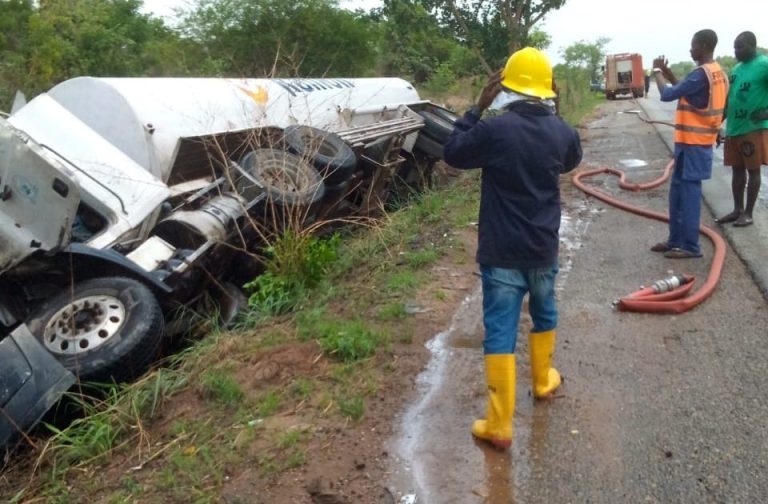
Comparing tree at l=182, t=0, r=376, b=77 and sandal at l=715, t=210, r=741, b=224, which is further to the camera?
tree at l=182, t=0, r=376, b=77

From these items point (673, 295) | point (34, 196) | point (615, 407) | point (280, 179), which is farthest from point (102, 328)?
point (673, 295)

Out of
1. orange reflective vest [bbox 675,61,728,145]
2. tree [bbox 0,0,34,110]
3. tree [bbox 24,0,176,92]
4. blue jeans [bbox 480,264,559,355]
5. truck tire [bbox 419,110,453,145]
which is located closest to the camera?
blue jeans [bbox 480,264,559,355]

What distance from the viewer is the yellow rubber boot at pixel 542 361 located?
406cm

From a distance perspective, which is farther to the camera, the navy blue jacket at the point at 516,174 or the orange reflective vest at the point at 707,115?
the orange reflective vest at the point at 707,115

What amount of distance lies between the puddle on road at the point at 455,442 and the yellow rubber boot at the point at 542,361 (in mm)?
111

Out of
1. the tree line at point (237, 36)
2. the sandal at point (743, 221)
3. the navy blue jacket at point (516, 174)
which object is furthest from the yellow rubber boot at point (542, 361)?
the tree line at point (237, 36)

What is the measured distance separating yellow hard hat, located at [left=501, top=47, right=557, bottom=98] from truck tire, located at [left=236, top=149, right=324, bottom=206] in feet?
11.9

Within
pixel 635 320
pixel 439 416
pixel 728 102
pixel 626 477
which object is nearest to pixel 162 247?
pixel 439 416

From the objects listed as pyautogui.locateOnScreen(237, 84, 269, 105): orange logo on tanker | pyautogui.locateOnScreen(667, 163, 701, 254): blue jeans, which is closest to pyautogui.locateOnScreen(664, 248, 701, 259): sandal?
pyautogui.locateOnScreen(667, 163, 701, 254): blue jeans

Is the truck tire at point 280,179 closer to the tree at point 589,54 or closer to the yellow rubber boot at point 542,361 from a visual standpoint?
the yellow rubber boot at point 542,361

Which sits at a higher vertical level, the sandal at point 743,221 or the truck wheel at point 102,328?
the truck wheel at point 102,328

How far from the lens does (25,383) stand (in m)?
4.53

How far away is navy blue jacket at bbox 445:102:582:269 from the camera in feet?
11.8

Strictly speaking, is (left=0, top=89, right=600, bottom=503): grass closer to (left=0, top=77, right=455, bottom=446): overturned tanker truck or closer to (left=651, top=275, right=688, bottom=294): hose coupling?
(left=0, top=77, right=455, bottom=446): overturned tanker truck
